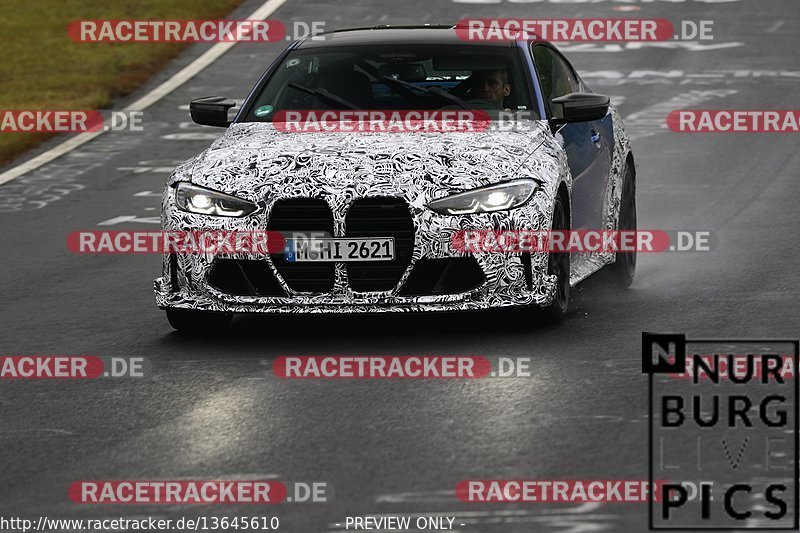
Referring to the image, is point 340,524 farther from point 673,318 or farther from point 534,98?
point 534,98

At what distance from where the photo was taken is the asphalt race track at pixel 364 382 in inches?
271

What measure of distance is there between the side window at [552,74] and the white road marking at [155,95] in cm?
710

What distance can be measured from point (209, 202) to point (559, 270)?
1856 millimetres

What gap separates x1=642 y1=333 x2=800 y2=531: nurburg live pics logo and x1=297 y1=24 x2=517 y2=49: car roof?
8.07 ft

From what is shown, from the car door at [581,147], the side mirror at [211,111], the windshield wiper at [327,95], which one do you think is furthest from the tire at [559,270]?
the side mirror at [211,111]

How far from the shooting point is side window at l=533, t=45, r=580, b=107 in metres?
11.3

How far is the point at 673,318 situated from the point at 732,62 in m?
14.2

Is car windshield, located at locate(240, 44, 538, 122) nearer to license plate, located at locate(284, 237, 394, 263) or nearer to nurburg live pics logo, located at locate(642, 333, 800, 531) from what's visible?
license plate, located at locate(284, 237, 394, 263)

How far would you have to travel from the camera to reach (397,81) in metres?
10.9

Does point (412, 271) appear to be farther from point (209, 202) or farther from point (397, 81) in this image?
point (397, 81)

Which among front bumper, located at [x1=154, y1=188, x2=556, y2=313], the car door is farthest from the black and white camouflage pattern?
the car door

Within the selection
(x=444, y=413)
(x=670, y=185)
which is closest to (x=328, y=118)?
(x=444, y=413)

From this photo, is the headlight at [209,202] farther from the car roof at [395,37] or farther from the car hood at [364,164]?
the car roof at [395,37]

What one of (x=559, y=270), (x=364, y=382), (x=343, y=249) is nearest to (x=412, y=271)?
(x=343, y=249)
